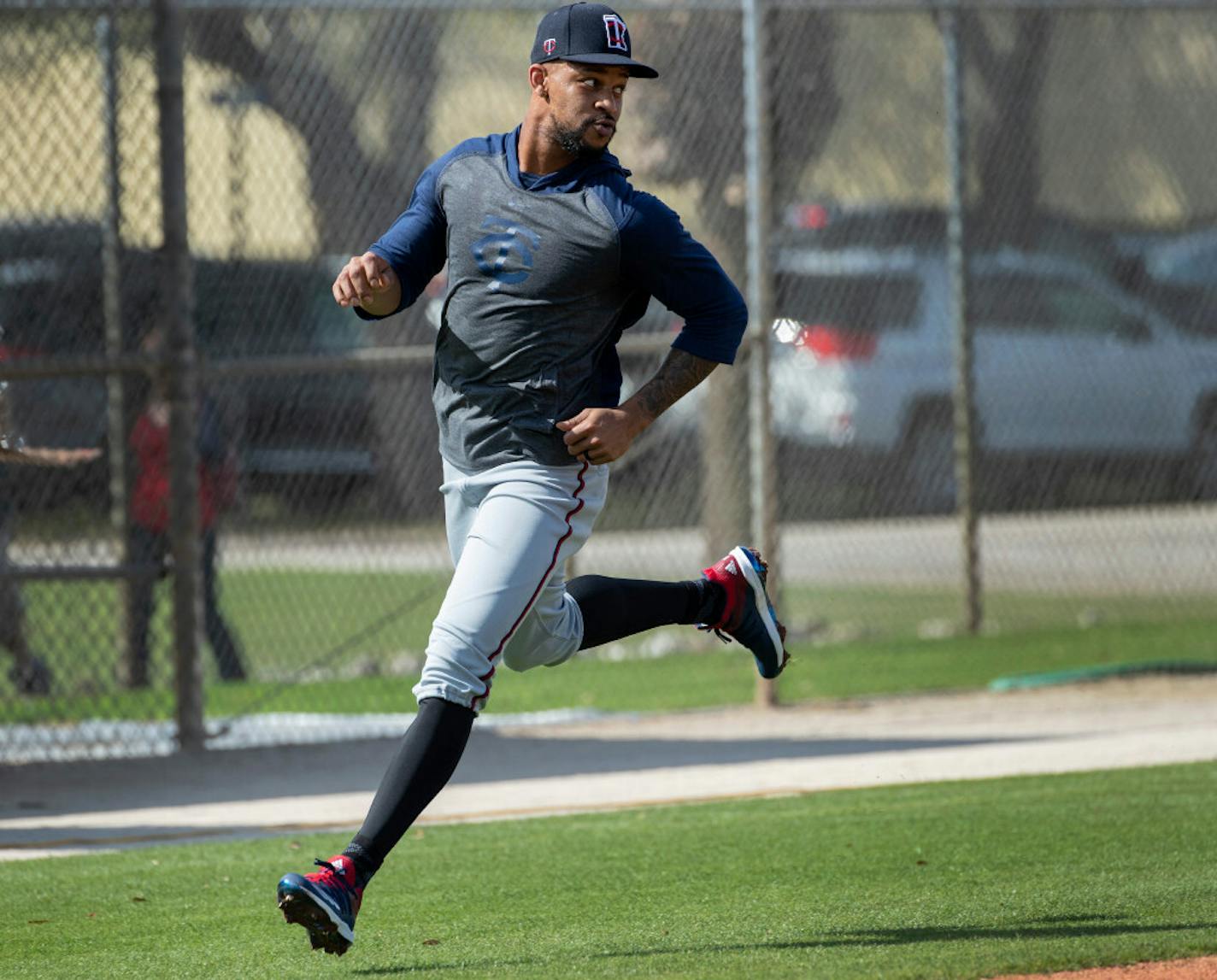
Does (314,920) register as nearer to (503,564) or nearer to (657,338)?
(503,564)

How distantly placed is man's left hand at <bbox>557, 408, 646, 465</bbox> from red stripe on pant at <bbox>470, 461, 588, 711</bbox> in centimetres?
9

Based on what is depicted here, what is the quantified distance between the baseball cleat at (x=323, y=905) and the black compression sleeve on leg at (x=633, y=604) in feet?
3.69

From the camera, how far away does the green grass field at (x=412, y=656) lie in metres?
9.15

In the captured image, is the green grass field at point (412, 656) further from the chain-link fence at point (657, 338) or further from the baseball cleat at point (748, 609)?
the baseball cleat at point (748, 609)

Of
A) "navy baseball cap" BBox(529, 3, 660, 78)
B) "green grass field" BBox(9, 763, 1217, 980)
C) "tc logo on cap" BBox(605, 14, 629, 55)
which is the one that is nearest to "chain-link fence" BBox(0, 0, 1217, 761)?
"green grass field" BBox(9, 763, 1217, 980)

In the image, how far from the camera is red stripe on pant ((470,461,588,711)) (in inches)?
180

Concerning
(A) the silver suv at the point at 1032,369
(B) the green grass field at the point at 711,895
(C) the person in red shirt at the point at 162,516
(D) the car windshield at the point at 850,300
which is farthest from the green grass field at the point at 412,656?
(B) the green grass field at the point at 711,895

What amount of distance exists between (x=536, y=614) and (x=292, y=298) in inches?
198

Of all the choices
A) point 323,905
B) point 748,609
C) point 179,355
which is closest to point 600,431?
point 748,609

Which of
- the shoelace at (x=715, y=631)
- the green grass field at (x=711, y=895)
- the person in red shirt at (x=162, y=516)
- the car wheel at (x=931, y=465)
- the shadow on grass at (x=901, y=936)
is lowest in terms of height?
the car wheel at (x=931, y=465)

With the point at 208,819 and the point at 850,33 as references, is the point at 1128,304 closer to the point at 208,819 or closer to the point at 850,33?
the point at 850,33

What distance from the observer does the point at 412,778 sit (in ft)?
14.4

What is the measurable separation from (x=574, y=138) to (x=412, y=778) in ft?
5.21

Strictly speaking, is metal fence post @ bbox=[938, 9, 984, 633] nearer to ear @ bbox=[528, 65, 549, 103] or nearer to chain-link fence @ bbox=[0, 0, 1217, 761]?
chain-link fence @ bbox=[0, 0, 1217, 761]
